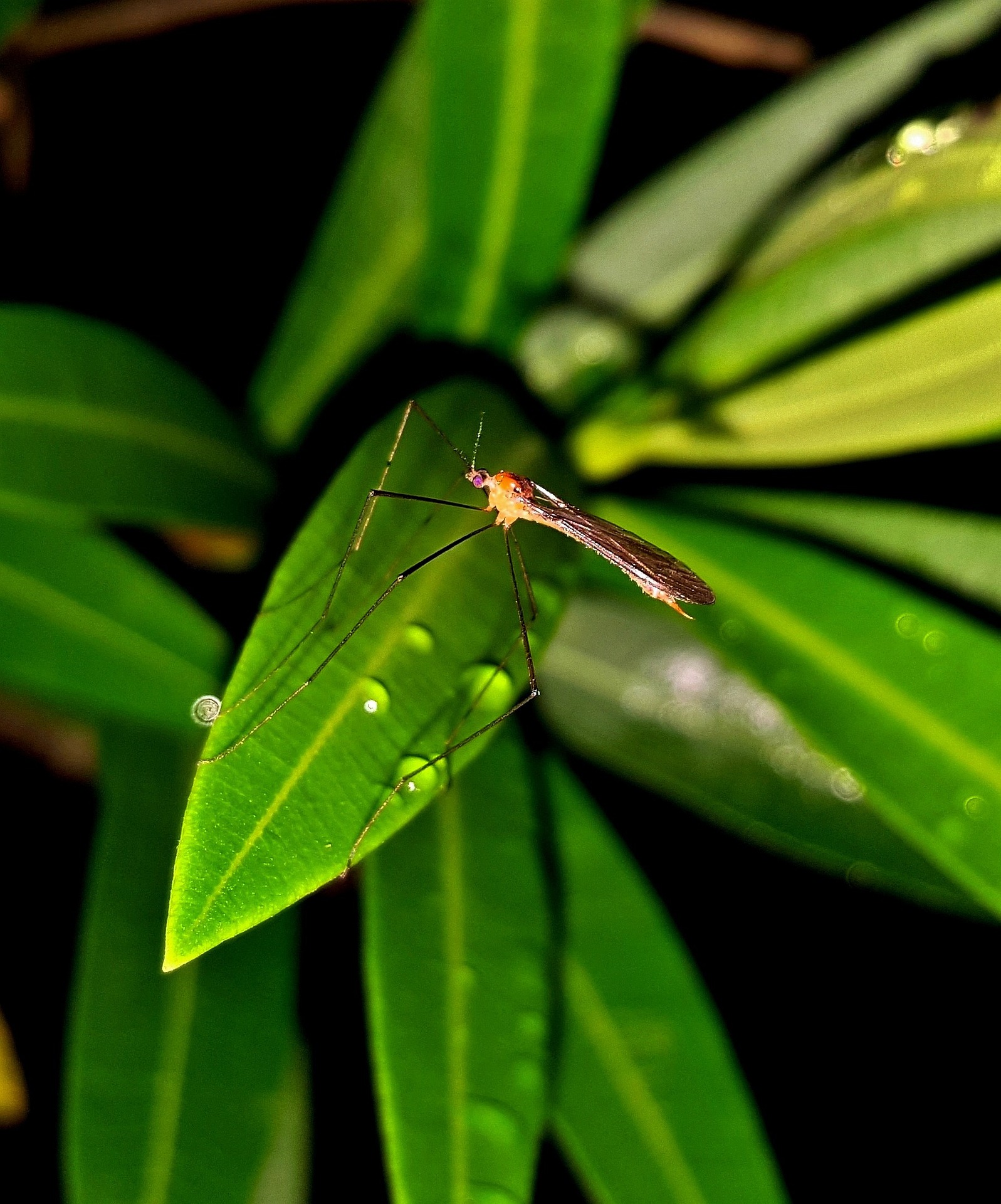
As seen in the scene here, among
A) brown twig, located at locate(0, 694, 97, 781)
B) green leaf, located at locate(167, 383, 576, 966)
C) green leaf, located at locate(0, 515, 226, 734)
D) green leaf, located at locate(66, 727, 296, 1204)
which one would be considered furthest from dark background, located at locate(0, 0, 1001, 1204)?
green leaf, located at locate(167, 383, 576, 966)

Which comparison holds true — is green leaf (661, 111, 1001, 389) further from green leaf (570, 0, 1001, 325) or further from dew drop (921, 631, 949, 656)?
dew drop (921, 631, 949, 656)

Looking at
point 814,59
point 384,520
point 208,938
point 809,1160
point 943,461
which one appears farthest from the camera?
point 814,59

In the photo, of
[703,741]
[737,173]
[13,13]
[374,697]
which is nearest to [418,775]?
[374,697]

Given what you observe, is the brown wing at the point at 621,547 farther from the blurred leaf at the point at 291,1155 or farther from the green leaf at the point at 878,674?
the blurred leaf at the point at 291,1155

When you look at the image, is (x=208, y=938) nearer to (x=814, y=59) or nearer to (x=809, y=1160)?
(x=809, y=1160)

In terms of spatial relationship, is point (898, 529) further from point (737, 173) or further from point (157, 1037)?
point (157, 1037)

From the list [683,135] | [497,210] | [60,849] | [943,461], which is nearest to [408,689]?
[497,210]

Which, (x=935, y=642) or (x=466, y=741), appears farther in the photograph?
(x=935, y=642)
